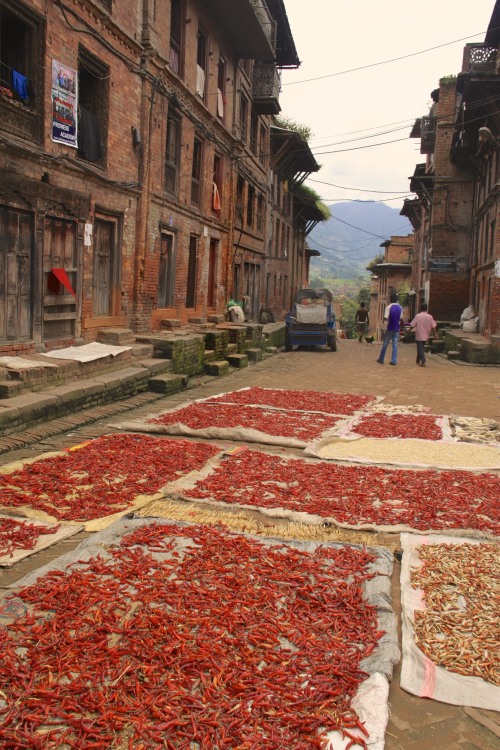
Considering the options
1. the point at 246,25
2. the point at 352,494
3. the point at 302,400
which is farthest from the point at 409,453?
the point at 246,25

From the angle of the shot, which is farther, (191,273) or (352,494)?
(191,273)

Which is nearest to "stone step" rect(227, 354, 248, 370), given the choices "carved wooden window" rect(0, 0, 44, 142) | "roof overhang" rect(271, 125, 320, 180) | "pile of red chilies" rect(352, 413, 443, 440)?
"pile of red chilies" rect(352, 413, 443, 440)

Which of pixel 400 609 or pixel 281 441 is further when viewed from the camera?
pixel 281 441

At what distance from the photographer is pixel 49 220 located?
11.4m

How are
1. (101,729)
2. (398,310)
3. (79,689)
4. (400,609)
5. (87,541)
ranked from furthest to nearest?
(398,310)
(87,541)
(400,609)
(79,689)
(101,729)

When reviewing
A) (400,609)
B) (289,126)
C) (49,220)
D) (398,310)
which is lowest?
(400,609)

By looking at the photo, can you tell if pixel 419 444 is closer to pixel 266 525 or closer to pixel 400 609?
pixel 266 525

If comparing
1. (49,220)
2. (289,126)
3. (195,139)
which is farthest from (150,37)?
(289,126)

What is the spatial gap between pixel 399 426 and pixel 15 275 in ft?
22.9

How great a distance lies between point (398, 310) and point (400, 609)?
15207 mm

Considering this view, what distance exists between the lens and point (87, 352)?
37.5 feet

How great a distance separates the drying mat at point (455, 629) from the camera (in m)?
2.96

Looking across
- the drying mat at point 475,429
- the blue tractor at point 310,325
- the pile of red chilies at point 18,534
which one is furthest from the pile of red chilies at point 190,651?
the blue tractor at point 310,325

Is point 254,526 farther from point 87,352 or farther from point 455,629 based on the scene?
point 87,352
